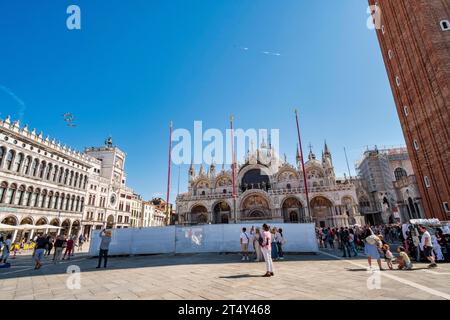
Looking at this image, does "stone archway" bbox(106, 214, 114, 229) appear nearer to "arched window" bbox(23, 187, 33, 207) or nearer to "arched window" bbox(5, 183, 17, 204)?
"arched window" bbox(23, 187, 33, 207)

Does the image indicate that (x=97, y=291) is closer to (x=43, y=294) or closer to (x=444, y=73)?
(x=43, y=294)

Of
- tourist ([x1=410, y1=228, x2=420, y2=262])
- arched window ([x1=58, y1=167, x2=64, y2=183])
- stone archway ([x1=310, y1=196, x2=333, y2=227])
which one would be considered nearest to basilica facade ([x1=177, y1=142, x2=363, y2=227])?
stone archway ([x1=310, y1=196, x2=333, y2=227])

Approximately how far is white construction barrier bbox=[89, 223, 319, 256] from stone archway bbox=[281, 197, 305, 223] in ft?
84.8

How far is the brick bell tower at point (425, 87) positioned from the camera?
15.9m

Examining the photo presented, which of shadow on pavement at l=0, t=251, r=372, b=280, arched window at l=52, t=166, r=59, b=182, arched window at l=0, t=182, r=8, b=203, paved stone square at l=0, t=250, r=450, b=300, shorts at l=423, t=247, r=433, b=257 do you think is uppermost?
arched window at l=52, t=166, r=59, b=182

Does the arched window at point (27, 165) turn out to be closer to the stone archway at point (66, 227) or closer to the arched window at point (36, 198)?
the arched window at point (36, 198)

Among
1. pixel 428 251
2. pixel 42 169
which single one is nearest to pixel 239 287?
pixel 428 251

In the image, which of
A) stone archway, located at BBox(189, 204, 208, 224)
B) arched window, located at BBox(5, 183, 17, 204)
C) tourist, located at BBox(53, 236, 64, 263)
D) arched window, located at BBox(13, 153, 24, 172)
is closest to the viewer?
tourist, located at BBox(53, 236, 64, 263)

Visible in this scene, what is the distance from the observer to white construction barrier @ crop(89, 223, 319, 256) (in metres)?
13.5

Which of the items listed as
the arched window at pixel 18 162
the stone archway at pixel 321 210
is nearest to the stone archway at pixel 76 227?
the arched window at pixel 18 162

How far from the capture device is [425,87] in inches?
682

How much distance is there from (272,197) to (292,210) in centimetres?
454
